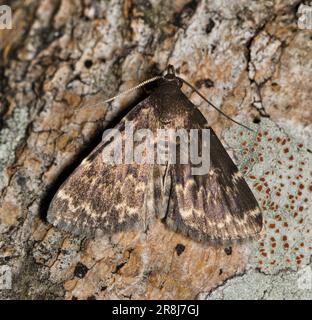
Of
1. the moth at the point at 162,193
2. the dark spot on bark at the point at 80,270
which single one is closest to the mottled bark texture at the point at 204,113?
the dark spot on bark at the point at 80,270

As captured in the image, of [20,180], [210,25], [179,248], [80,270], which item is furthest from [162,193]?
[210,25]

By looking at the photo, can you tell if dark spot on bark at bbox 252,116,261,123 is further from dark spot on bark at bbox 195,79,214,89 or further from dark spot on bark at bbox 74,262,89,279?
dark spot on bark at bbox 74,262,89,279

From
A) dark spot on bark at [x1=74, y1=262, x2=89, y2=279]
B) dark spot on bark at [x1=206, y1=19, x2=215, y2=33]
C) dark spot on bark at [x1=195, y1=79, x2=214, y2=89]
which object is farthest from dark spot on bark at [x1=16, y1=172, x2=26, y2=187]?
dark spot on bark at [x1=206, y1=19, x2=215, y2=33]

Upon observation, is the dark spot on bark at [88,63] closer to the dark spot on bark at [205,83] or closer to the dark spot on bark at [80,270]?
the dark spot on bark at [205,83]

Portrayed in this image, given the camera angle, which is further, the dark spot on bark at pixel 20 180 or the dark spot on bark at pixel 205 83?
the dark spot on bark at pixel 205 83

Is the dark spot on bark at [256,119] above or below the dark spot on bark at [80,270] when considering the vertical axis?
above

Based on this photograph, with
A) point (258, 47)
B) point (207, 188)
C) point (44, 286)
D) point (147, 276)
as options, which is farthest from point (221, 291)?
point (258, 47)
